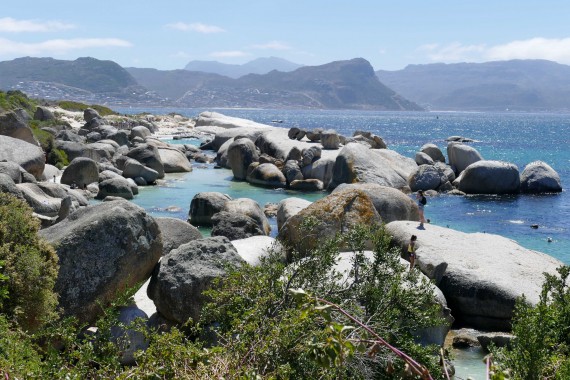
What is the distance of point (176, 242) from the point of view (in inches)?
611

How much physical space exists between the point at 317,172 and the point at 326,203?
69.4 feet

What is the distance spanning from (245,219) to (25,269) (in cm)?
1203

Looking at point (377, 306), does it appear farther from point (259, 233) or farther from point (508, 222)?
point (508, 222)

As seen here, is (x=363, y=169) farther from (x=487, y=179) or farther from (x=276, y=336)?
(x=276, y=336)

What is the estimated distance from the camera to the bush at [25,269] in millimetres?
10141

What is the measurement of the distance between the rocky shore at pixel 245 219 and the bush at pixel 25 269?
2.42ft

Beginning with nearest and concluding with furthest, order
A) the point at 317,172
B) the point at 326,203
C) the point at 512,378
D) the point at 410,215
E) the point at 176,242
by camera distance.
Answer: the point at 512,378, the point at 176,242, the point at 326,203, the point at 410,215, the point at 317,172

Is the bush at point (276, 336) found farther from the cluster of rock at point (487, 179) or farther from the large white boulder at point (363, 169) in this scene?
the cluster of rock at point (487, 179)

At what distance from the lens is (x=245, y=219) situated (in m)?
22.1

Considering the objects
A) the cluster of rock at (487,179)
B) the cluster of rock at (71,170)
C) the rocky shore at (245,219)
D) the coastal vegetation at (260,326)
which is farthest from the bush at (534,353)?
the cluster of rock at (487,179)

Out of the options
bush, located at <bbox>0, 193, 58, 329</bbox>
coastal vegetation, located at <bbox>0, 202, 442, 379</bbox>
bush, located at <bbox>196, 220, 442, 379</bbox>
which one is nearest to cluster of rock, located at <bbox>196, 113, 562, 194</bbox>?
bush, located at <bbox>0, 193, 58, 329</bbox>

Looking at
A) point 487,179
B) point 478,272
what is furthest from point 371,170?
point 478,272

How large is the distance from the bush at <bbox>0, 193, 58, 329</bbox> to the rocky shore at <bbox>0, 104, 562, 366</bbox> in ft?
2.42

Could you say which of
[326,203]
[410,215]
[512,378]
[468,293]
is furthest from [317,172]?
[512,378]
